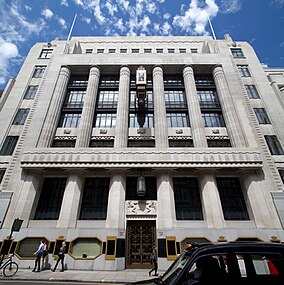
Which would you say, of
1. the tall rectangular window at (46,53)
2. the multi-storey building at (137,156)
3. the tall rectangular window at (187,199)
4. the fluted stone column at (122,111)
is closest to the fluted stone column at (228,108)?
the multi-storey building at (137,156)

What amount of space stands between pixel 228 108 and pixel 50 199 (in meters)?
23.0

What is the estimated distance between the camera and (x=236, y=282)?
8.66ft

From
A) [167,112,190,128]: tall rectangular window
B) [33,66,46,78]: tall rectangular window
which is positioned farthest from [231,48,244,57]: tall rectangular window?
[33,66,46,78]: tall rectangular window

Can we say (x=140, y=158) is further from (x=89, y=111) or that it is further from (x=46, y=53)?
(x=46, y=53)

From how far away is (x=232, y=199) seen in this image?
17.9 metres

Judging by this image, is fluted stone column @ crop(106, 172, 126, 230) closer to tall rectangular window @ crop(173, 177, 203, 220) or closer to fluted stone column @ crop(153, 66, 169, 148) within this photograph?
tall rectangular window @ crop(173, 177, 203, 220)

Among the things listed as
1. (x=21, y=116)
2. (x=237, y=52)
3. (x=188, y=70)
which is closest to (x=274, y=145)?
(x=188, y=70)

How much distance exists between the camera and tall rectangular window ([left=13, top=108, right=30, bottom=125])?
21.5 meters

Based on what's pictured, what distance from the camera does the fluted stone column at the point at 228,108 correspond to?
63.6ft

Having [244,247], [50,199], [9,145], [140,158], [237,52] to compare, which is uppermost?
[237,52]

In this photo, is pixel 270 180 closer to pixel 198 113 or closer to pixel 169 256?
pixel 198 113

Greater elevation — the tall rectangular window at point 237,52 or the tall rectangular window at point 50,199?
the tall rectangular window at point 237,52

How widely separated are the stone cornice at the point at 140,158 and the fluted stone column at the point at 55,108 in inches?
90.9

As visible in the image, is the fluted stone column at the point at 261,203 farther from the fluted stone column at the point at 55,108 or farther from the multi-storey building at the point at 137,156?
the fluted stone column at the point at 55,108
